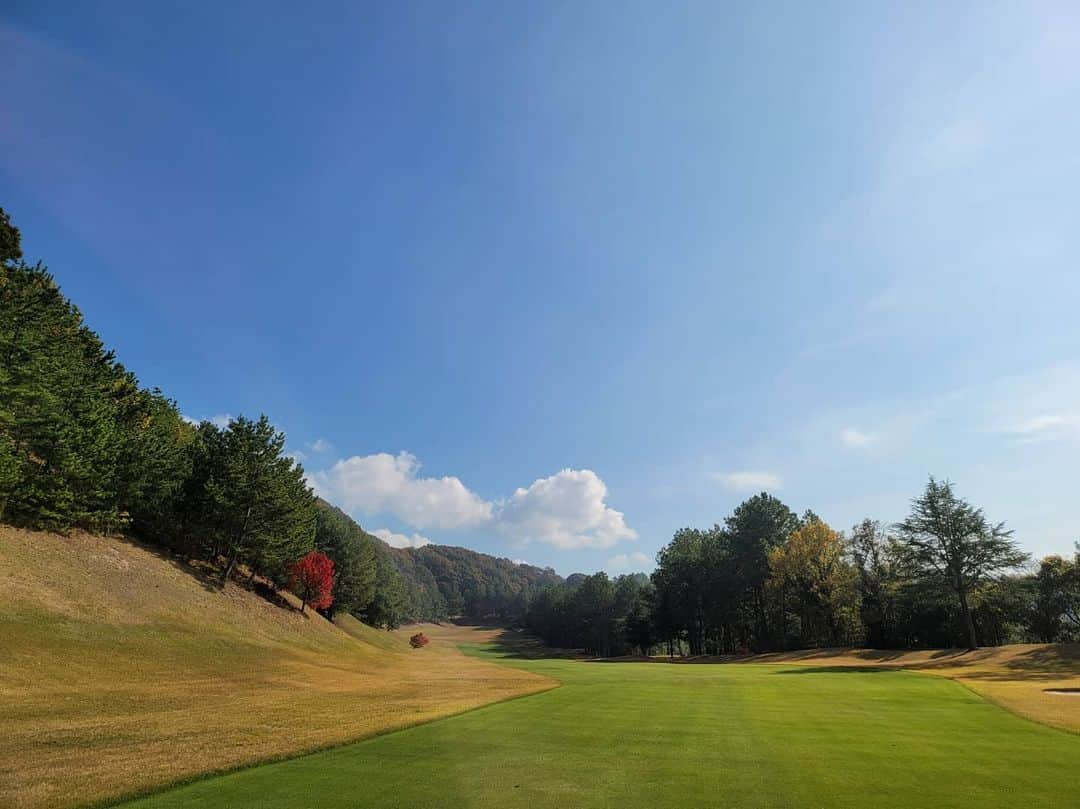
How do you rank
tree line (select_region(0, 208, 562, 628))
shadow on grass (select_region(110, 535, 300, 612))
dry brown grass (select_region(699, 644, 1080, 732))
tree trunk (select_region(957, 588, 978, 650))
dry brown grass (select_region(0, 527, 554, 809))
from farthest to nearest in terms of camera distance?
tree trunk (select_region(957, 588, 978, 650)) < shadow on grass (select_region(110, 535, 300, 612)) < tree line (select_region(0, 208, 562, 628)) < dry brown grass (select_region(699, 644, 1080, 732)) < dry brown grass (select_region(0, 527, 554, 809))

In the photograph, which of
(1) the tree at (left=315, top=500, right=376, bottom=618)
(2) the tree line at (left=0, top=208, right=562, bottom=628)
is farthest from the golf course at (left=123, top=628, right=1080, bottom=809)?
(1) the tree at (left=315, top=500, right=376, bottom=618)

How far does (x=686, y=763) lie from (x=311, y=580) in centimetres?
5799

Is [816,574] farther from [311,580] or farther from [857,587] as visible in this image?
[311,580]

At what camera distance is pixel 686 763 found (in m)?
12.4

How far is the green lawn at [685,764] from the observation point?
9.90 meters

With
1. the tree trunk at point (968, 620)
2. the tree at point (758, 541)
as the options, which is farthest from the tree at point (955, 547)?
the tree at point (758, 541)

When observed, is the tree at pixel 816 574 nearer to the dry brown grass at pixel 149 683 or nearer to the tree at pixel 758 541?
the tree at pixel 758 541

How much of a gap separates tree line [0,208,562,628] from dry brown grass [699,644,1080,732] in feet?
164

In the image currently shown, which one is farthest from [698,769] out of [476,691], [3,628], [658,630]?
[658,630]

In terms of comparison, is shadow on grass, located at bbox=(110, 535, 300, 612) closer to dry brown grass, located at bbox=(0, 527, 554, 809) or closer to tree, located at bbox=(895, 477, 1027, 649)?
dry brown grass, located at bbox=(0, 527, 554, 809)

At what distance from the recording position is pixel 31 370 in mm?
32750

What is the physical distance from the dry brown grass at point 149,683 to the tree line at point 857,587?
43.0 metres

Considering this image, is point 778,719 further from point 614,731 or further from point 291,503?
point 291,503

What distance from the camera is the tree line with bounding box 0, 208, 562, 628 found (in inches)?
1339
